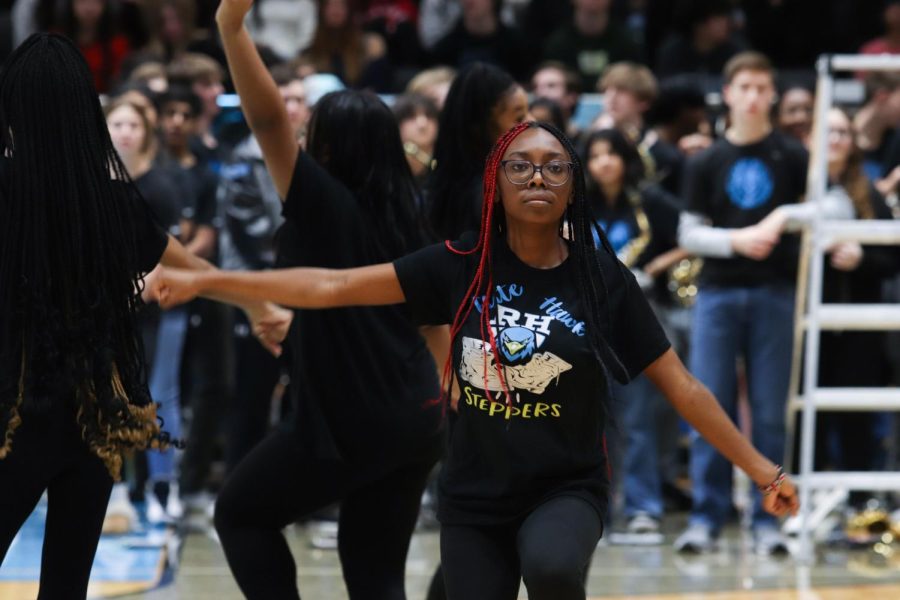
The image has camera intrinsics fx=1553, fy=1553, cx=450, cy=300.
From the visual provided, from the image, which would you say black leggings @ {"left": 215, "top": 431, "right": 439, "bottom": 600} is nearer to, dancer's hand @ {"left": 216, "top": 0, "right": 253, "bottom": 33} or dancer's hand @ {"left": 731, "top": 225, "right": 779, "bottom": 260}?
dancer's hand @ {"left": 216, "top": 0, "right": 253, "bottom": 33}

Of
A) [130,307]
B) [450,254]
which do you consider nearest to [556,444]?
[450,254]

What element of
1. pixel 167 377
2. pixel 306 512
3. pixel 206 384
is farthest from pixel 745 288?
pixel 306 512

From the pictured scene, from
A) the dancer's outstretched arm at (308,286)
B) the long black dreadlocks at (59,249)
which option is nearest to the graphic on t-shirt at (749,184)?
the dancer's outstretched arm at (308,286)

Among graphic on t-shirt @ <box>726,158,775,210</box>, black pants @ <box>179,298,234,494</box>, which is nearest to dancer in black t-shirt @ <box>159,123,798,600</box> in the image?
graphic on t-shirt @ <box>726,158,775,210</box>

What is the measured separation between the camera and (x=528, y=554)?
11.6 ft

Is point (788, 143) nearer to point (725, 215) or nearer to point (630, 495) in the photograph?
point (725, 215)

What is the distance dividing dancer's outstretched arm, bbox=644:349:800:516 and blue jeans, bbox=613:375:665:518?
11.2 ft

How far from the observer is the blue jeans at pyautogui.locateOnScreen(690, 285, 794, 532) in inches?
281

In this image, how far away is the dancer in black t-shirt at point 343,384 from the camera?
430 centimetres

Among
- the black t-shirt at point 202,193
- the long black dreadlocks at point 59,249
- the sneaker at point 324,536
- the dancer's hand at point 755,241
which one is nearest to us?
the long black dreadlocks at point 59,249

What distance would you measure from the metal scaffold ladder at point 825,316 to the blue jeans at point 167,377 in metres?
2.91

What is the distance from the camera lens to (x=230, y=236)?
293 inches

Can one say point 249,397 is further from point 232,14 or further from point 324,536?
point 232,14

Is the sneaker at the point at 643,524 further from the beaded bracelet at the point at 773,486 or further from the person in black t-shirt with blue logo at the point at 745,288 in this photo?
the beaded bracelet at the point at 773,486
